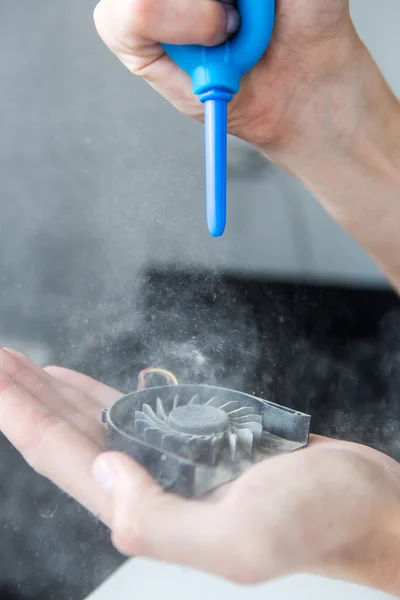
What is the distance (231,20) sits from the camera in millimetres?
380

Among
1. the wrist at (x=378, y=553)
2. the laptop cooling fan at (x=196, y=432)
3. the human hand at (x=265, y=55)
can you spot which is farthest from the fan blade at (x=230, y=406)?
the human hand at (x=265, y=55)

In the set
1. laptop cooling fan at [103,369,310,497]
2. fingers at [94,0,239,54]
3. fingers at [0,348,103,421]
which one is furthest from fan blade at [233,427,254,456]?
fingers at [94,0,239,54]

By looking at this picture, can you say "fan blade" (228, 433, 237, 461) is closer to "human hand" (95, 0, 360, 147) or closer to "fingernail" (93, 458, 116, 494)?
"fingernail" (93, 458, 116, 494)

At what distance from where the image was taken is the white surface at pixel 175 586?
41 cm

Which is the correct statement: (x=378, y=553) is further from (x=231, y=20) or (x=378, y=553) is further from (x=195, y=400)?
(x=231, y=20)

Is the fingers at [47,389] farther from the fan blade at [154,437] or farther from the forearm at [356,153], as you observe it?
the forearm at [356,153]

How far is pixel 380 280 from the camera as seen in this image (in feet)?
2.31

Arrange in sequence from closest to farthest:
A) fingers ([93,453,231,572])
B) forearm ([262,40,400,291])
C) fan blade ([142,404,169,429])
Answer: fingers ([93,453,231,572]) → fan blade ([142,404,169,429]) → forearm ([262,40,400,291])

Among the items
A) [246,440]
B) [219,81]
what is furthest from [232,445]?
[219,81]

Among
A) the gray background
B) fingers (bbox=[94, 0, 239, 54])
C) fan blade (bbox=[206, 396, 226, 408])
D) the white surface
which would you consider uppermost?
fingers (bbox=[94, 0, 239, 54])

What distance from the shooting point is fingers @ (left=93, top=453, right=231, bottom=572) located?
321 millimetres

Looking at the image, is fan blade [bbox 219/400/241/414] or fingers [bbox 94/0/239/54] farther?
fan blade [bbox 219/400/241/414]

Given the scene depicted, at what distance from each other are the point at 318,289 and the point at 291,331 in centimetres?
8

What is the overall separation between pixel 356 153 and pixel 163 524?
427 mm
